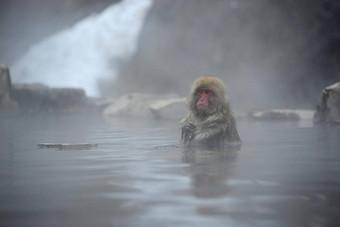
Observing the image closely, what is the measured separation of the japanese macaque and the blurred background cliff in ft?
32.5

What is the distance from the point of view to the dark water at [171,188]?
1.89 m

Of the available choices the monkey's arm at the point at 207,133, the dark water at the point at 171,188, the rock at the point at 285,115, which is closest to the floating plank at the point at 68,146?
the dark water at the point at 171,188

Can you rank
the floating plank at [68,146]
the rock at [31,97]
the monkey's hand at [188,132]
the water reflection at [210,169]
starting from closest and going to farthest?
the water reflection at [210,169]
the monkey's hand at [188,132]
the floating plank at [68,146]
the rock at [31,97]

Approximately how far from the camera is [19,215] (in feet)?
6.42

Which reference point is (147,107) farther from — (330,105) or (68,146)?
(68,146)

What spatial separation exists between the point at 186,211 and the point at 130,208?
0.24 m

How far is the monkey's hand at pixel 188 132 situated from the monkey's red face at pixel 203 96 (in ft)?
0.62

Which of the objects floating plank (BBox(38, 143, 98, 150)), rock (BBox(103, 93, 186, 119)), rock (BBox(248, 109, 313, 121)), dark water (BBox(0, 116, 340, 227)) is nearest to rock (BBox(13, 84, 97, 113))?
rock (BBox(103, 93, 186, 119))

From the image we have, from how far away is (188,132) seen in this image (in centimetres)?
432

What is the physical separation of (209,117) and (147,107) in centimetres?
913

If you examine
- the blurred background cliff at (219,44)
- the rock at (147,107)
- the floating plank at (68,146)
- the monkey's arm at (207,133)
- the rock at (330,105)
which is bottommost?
the floating plank at (68,146)

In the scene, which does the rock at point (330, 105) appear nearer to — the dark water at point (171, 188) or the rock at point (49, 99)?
the dark water at point (171, 188)

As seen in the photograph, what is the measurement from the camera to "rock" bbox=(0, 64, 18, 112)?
1352 cm

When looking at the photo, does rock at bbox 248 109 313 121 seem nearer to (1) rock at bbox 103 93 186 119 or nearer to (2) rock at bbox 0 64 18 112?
(1) rock at bbox 103 93 186 119
